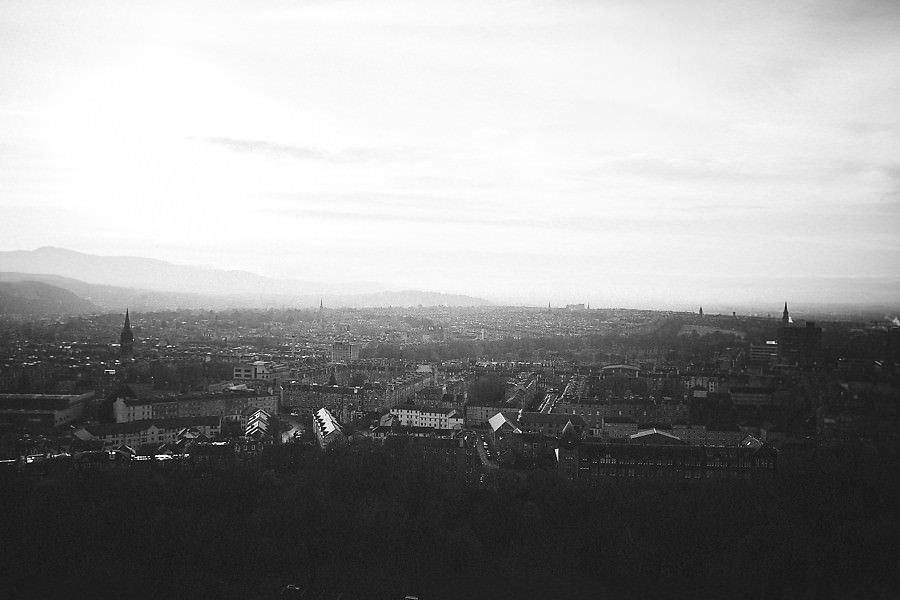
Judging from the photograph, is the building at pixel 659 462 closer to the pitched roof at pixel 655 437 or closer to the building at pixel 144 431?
the pitched roof at pixel 655 437

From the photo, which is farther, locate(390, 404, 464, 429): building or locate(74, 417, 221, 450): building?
locate(390, 404, 464, 429): building

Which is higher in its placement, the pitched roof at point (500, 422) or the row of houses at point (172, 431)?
the pitched roof at point (500, 422)

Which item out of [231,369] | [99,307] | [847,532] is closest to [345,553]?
[847,532]

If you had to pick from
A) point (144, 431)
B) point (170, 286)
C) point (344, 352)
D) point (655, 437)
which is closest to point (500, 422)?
point (655, 437)

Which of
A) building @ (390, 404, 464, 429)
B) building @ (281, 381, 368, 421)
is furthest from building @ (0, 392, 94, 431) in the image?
building @ (390, 404, 464, 429)

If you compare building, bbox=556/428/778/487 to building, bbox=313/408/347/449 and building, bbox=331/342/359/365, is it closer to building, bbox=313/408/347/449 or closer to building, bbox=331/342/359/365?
building, bbox=313/408/347/449

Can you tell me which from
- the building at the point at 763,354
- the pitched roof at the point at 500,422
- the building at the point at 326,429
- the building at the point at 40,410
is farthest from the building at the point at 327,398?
the building at the point at 763,354

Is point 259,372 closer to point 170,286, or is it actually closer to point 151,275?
point 151,275
